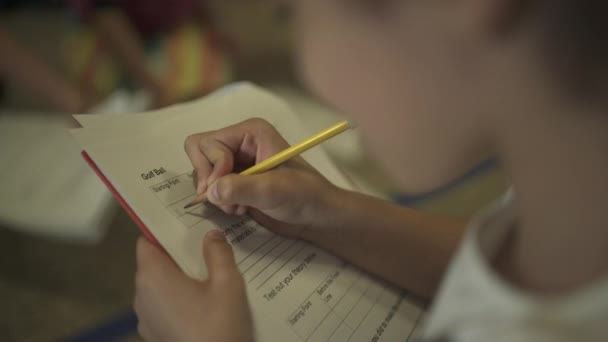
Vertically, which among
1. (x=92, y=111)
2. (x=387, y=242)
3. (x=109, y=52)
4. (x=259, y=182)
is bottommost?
(x=387, y=242)

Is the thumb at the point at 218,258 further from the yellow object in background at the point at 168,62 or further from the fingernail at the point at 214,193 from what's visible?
the yellow object in background at the point at 168,62

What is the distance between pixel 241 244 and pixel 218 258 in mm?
36

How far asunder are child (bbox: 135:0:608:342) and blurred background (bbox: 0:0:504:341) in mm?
162

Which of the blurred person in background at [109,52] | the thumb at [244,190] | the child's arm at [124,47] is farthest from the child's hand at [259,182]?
the child's arm at [124,47]

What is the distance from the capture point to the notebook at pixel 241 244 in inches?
13.5

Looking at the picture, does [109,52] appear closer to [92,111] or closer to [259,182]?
[92,111]

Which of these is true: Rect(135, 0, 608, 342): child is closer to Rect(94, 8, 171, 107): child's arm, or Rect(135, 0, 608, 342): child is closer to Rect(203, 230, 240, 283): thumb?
Rect(203, 230, 240, 283): thumb

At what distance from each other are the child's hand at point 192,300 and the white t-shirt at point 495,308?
0.13 metres

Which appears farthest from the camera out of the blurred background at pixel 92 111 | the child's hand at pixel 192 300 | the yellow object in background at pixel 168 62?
the yellow object in background at pixel 168 62

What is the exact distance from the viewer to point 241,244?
1.23ft

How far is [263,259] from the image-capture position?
0.38 meters

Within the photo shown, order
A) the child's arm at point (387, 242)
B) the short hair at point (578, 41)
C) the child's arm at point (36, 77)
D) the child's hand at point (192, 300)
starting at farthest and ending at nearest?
the child's arm at point (36, 77)
the child's arm at point (387, 242)
the child's hand at point (192, 300)
the short hair at point (578, 41)

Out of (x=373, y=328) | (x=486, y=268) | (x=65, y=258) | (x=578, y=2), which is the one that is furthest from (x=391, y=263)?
(x=65, y=258)

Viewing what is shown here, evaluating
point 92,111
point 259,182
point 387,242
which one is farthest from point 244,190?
point 92,111
